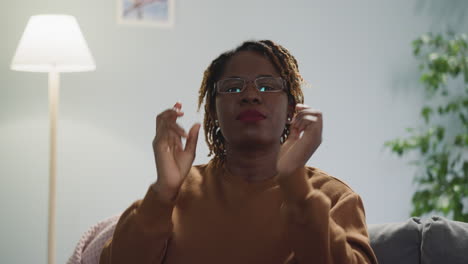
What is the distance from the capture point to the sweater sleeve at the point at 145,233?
129 centimetres

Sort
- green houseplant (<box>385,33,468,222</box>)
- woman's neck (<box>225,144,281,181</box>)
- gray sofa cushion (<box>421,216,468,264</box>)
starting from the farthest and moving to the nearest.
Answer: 1. green houseplant (<box>385,33,468,222</box>)
2. gray sofa cushion (<box>421,216,468,264</box>)
3. woman's neck (<box>225,144,281,181</box>)

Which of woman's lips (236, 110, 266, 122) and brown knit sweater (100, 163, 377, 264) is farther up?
woman's lips (236, 110, 266, 122)

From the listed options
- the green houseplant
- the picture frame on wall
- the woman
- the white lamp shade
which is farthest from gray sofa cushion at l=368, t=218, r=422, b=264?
the picture frame on wall

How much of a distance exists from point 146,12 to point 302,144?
206 cm

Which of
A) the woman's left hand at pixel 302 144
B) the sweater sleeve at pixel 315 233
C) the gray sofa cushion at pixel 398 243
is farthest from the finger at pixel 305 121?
the gray sofa cushion at pixel 398 243

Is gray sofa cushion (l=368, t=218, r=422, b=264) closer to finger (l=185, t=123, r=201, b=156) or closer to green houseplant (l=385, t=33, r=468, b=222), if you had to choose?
finger (l=185, t=123, r=201, b=156)

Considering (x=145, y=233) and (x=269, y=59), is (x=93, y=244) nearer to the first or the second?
(x=145, y=233)

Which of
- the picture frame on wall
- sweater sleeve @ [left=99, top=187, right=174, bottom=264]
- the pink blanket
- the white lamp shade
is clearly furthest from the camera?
the picture frame on wall

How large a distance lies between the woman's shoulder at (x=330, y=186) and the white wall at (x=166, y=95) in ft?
Result: 5.89

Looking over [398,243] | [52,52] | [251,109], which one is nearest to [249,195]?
[251,109]

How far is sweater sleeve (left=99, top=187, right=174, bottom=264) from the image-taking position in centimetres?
129

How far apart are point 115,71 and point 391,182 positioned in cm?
166

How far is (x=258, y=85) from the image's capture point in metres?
1.36

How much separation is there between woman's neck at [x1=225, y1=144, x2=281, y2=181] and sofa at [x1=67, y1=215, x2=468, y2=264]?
0.40 meters
